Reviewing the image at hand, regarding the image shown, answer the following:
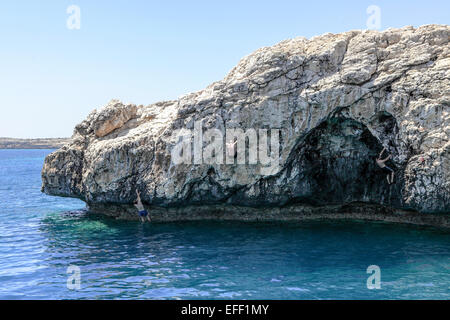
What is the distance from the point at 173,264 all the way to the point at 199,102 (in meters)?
11.5

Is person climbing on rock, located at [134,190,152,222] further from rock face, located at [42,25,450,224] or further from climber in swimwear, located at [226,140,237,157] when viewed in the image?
climber in swimwear, located at [226,140,237,157]

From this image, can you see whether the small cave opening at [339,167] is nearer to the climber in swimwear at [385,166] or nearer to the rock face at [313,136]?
the rock face at [313,136]

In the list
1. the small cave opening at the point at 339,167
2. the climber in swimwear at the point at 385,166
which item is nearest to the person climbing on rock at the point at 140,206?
the small cave opening at the point at 339,167

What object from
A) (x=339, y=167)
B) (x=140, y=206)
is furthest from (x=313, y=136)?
(x=140, y=206)

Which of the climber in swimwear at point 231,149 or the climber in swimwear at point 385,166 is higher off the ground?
the climber in swimwear at point 231,149

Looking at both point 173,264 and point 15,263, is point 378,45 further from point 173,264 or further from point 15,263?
point 15,263

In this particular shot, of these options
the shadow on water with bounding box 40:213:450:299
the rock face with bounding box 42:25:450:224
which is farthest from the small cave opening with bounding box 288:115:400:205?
the shadow on water with bounding box 40:213:450:299

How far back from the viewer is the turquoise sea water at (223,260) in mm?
17094

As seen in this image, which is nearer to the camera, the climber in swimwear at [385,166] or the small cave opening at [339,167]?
the climber in swimwear at [385,166]

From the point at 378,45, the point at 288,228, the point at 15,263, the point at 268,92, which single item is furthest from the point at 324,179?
the point at 15,263

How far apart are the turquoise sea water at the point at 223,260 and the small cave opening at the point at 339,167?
1880 millimetres

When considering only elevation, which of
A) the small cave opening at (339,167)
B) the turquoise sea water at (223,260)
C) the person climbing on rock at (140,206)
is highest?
the small cave opening at (339,167)
